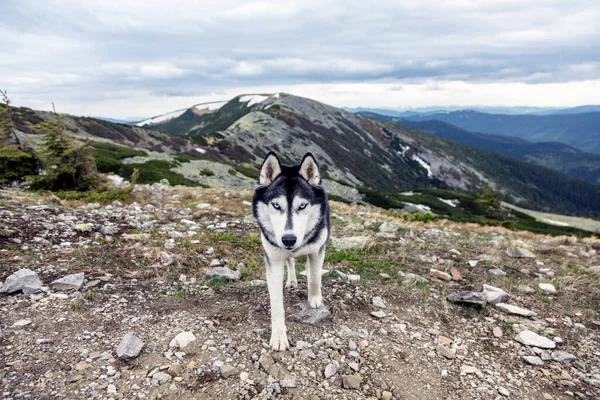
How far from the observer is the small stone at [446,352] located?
17.4 ft

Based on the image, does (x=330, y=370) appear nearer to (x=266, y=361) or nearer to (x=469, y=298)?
(x=266, y=361)

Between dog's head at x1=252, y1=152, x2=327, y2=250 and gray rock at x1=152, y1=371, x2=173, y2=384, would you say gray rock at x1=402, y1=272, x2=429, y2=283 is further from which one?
gray rock at x1=152, y1=371, x2=173, y2=384

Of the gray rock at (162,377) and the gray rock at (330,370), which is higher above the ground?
the gray rock at (162,377)

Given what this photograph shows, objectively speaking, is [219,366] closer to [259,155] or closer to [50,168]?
[50,168]

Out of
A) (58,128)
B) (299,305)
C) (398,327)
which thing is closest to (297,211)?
(299,305)

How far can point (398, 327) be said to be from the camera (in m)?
6.03

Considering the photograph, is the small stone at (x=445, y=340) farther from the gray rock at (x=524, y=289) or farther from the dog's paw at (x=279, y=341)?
the gray rock at (x=524, y=289)

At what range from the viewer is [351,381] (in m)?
4.64

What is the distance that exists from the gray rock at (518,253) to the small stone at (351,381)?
8464 millimetres

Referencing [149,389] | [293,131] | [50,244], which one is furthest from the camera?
[293,131]

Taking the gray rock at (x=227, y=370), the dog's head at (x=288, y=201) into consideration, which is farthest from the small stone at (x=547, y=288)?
the gray rock at (x=227, y=370)

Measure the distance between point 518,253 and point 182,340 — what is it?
10.6 metres

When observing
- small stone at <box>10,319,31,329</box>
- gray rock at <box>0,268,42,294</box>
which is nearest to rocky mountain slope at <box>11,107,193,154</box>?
gray rock at <box>0,268,42,294</box>

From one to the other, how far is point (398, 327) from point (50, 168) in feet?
61.5
